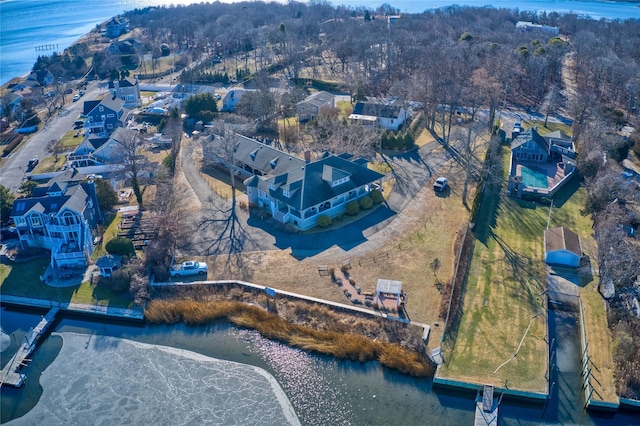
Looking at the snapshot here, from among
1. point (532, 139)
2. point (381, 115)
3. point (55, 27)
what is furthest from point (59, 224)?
point (55, 27)

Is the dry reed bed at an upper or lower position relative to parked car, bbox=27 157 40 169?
lower

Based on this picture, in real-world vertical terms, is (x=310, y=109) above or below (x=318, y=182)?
above

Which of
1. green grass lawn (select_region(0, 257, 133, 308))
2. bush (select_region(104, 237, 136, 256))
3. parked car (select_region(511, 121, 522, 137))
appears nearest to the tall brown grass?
green grass lawn (select_region(0, 257, 133, 308))

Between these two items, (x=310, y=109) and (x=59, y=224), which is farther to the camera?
(x=310, y=109)

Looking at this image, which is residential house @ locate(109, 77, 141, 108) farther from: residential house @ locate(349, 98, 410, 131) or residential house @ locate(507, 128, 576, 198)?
residential house @ locate(507, 128, 576, 198)

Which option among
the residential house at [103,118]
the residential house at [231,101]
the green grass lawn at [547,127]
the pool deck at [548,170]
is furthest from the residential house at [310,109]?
the pool deck at [548,170]

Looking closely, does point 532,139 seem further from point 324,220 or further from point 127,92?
point 127,92
